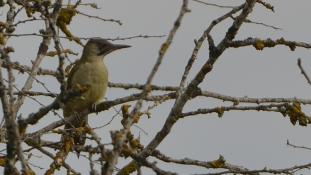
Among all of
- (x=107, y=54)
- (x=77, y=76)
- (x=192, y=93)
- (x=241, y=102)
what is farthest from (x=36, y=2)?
(x=107, y=54)

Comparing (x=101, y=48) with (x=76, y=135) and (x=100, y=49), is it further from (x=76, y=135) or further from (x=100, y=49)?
(x=76, y=135)

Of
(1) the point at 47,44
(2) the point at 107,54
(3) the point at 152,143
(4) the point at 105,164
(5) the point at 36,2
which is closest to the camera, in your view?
(4) the point at 105,164

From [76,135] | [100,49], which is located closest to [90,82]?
[100,49]

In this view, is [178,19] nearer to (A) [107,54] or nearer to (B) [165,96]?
(B) [165,96]

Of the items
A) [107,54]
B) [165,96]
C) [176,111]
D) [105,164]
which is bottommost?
[105,164]

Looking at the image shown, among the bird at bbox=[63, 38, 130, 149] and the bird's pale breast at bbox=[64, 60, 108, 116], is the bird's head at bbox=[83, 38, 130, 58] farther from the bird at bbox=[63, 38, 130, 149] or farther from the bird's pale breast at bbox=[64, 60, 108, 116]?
the bird's pale breast at bbox=[64, 60, 108, 116]

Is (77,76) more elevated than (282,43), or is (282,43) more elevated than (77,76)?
(77,76)

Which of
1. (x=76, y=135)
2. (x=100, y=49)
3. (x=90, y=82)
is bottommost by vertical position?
(x=76, y=135)

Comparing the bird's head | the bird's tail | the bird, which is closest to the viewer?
the bird's tail

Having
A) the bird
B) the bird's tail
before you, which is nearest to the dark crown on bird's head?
the bird

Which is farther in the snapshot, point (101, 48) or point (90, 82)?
point (101, 48)

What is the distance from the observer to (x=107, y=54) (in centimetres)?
900

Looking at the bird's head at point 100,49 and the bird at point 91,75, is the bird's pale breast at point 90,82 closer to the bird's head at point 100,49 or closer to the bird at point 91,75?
the bird at point 91,75

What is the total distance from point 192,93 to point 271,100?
4.17 ft
